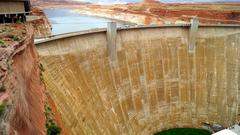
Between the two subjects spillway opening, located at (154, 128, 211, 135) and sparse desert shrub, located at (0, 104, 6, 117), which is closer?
sparse desert shrub, located at (0, 104, 6, 117)

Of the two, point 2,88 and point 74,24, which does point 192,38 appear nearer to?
point 2,88

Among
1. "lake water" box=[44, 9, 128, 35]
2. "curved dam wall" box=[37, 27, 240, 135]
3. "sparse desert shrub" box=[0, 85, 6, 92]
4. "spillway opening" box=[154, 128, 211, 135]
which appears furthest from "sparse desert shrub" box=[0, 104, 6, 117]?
"lake water" box=[44, 9, 128, 35]

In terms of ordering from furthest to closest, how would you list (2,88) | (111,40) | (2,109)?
(111,40) → (2,88) → (2,109)

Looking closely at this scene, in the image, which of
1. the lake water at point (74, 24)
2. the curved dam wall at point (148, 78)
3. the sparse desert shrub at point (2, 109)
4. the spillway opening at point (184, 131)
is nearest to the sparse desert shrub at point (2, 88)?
the sparse desert shrub at point (2, 109)

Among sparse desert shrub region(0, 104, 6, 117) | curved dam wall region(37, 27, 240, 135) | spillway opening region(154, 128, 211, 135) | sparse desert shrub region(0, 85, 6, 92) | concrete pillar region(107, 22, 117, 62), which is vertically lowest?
spillway opening region(154, 128, 211, 135)

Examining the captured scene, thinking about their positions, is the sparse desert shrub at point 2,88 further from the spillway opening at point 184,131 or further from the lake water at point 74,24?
the lake water at point 74,24

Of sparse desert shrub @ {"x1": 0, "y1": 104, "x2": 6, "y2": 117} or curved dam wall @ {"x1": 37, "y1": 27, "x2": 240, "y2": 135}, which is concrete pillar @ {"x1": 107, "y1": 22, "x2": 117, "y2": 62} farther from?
sparse desert shrub @ {"x1": 0, "y1": 104, "x2": 6, "y2": 117}

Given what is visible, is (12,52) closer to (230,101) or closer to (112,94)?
(112,94)

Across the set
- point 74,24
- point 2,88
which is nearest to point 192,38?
point 2,88

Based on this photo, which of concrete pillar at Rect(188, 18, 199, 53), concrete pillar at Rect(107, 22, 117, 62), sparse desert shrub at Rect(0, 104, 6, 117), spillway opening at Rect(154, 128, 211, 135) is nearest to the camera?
sparse desert shrub at Rect(0, 104, 6, 117)
